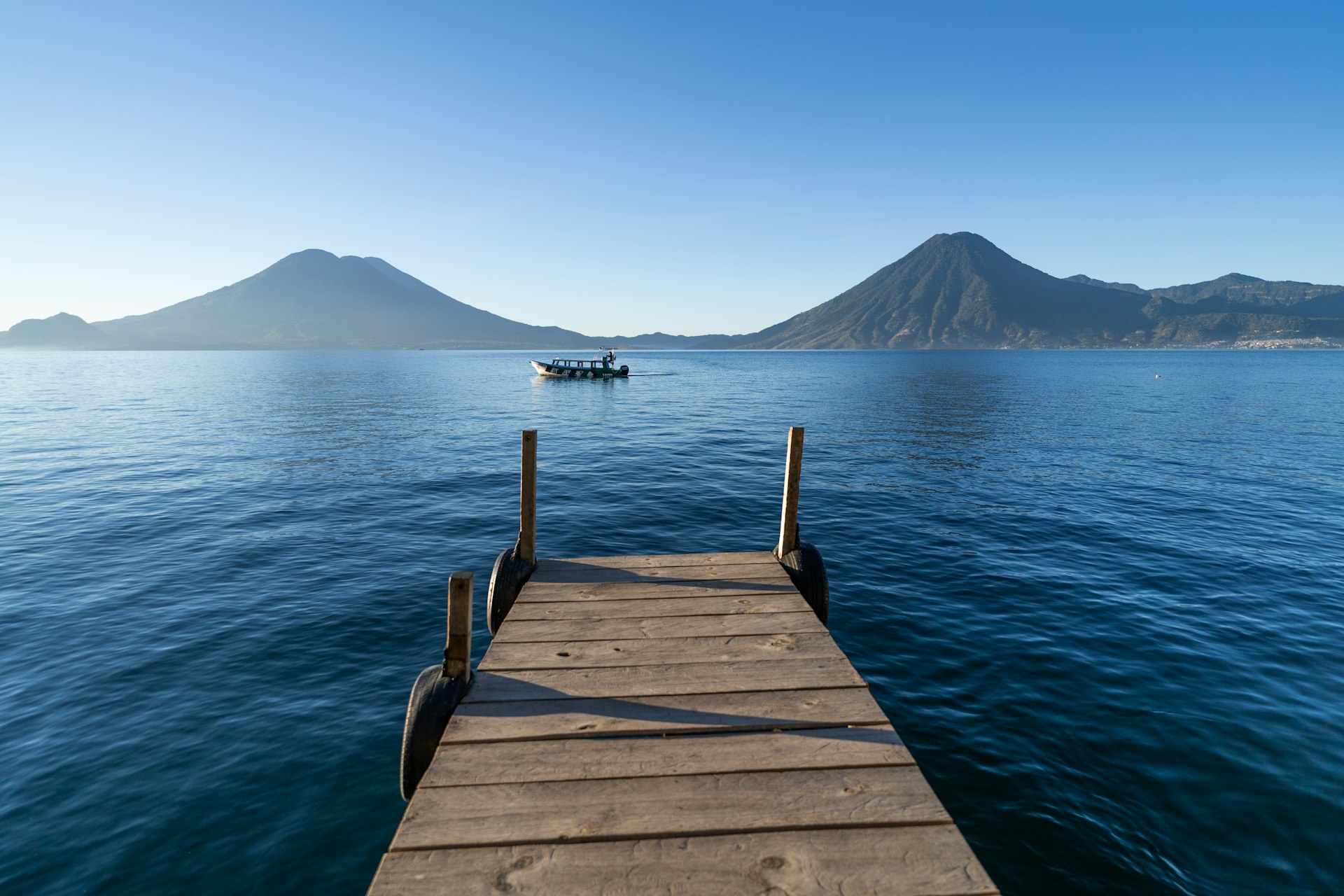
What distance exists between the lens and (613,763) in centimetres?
430

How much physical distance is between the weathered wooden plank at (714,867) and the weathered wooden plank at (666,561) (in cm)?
517

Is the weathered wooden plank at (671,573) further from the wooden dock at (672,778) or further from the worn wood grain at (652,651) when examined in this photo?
the worn wood grain at (652,651)

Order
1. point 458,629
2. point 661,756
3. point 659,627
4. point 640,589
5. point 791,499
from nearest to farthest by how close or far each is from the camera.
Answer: point 661,756
point 458,629
point 659,627
point 640,589
point 791,499

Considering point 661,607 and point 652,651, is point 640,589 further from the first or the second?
point 652,651

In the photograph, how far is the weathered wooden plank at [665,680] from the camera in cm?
530

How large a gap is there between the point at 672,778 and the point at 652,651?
2.00 m

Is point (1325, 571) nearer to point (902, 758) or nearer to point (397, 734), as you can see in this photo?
point (902, 758)

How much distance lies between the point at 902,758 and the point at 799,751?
726mm

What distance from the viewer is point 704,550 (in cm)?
1420

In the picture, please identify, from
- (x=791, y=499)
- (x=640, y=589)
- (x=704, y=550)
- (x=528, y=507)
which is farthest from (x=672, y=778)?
(x=704, y=550)

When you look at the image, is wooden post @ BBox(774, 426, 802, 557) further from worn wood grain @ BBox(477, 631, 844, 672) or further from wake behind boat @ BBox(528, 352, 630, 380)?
wake behind boat @ BBox(528, 352, 630, 380)

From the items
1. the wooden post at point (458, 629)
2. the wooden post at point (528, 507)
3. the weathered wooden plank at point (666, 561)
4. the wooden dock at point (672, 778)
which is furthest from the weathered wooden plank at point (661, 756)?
the wooden post at point (528, 507)

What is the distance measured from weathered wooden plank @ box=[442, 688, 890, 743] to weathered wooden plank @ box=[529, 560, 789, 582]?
2980 mm

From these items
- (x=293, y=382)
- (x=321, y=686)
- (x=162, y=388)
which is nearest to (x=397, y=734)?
A: (x=321, y=686)
